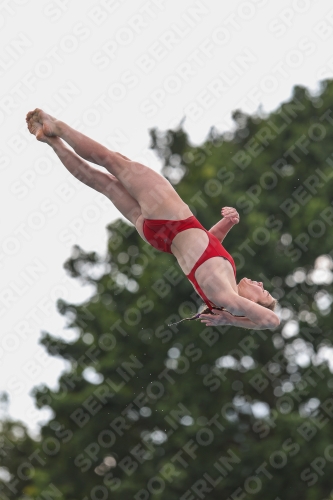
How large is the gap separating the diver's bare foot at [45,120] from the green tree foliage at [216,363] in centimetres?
796

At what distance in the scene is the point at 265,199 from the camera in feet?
50.2

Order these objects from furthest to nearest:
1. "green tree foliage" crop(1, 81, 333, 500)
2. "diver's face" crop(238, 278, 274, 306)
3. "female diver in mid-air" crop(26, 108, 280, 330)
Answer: "green tree foliage" crop(1, 81, 333, 500) < "diver's face" crop(238, 278, 274, 306) < "female diver in mid-air" crop(26, 108, 280, 330)

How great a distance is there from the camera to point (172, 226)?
6844mm

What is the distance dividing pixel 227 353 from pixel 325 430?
7.24 feet

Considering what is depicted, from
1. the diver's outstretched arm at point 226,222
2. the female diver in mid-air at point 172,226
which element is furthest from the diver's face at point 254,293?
the diver's outstretched arm at point 226,222

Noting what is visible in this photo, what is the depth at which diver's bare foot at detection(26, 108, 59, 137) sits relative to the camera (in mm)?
6805

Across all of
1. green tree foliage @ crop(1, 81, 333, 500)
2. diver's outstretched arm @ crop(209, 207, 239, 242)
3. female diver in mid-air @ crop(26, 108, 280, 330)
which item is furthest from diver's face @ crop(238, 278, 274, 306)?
green tree foliage @ crop(1, 81, 333, 500)

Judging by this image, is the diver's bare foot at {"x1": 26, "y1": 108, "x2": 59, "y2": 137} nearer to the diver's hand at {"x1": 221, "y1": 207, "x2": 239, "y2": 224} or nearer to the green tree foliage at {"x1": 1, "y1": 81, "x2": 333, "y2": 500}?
the diver's hand at {"x1": 221, "y1": 207, "x2": 239, "y2": 224}

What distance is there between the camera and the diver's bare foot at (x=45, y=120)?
680 centimetres

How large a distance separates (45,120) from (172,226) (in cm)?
141

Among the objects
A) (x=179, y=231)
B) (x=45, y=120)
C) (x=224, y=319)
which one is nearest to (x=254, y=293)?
(x=224, y=319)

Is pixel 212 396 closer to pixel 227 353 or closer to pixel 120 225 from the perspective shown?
pixel 227 353

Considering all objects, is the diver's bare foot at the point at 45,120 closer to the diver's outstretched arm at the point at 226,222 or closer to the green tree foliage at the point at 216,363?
the diver's outstretched arm at the point at 226,222

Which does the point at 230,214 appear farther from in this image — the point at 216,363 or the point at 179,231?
the point at 216,363
